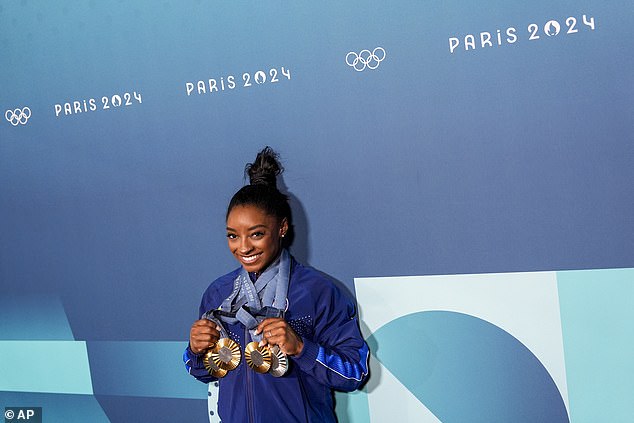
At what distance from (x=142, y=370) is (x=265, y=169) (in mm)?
890

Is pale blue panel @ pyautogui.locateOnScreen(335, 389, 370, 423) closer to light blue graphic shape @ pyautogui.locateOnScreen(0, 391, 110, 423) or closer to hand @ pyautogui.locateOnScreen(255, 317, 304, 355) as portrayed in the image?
hand @ pyautogui.locateOnScreen(255, 317, 304, 355)

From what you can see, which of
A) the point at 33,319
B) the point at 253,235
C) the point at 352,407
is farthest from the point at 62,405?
the point at 253,235

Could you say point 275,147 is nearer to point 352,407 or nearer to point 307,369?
point 307,369

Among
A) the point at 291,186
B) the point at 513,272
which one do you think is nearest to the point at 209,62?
the point at 291,186

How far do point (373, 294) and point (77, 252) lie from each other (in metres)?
1.09

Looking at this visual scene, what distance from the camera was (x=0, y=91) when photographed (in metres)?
2.67

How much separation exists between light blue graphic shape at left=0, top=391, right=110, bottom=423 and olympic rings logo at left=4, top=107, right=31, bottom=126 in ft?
3.29

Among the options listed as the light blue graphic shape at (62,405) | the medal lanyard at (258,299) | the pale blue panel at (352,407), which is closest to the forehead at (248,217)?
the medal lanyard at (258,299)

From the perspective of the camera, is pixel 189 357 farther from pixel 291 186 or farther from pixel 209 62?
pixel 209 62

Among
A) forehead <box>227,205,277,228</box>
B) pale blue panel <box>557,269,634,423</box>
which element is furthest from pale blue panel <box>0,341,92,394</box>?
pale blue panel <box>557,269,634,423</box>

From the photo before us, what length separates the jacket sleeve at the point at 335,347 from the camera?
190cm

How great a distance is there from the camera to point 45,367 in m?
2.76

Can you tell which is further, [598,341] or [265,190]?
[265,190]

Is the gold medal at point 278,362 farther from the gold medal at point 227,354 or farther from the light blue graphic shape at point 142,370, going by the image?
the light blue graphic shape at point 142,370
